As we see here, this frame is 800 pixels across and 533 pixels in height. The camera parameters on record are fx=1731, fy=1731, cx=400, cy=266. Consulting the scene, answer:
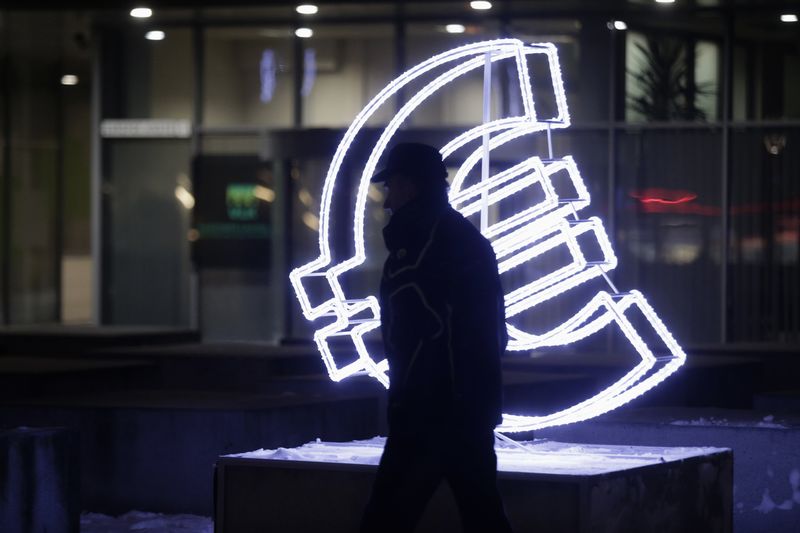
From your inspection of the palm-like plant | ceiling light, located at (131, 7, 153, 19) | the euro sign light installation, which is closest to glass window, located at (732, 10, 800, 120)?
the palm-like plant

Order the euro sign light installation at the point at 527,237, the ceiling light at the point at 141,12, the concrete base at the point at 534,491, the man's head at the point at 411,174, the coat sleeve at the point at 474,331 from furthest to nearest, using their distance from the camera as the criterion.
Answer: the ceiling light at the point at 141,12 < the euro sign light installation at the point at 527,237 < the concrete base at the point at 534,491 < the man's head at the point at 411,174 < the coat sleeve at the point at 474,331

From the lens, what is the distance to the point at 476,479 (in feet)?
20.6

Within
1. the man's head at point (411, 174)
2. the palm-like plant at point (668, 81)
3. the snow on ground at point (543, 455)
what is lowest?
the snow on ground at point (543, 455)

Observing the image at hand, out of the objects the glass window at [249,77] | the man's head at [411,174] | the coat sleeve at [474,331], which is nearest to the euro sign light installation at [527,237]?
the man's head at [411,174]

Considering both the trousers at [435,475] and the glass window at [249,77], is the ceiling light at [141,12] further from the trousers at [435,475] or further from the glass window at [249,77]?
the trousers at [435,475]

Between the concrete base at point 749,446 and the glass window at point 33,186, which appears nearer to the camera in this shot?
the concrete base at point 749,446

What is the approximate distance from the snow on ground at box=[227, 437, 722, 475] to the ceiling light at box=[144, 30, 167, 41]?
13755 millimetres

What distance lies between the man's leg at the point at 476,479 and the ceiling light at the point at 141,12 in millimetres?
15739

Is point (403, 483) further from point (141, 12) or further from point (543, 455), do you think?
point (141, 12)

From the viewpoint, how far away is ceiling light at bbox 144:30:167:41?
71.8 feet

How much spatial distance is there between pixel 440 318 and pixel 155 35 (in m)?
16.2

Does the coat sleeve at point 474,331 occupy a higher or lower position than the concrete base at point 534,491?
higher

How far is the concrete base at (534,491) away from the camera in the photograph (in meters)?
7.19

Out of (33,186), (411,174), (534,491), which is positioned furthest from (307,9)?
(411,174)
